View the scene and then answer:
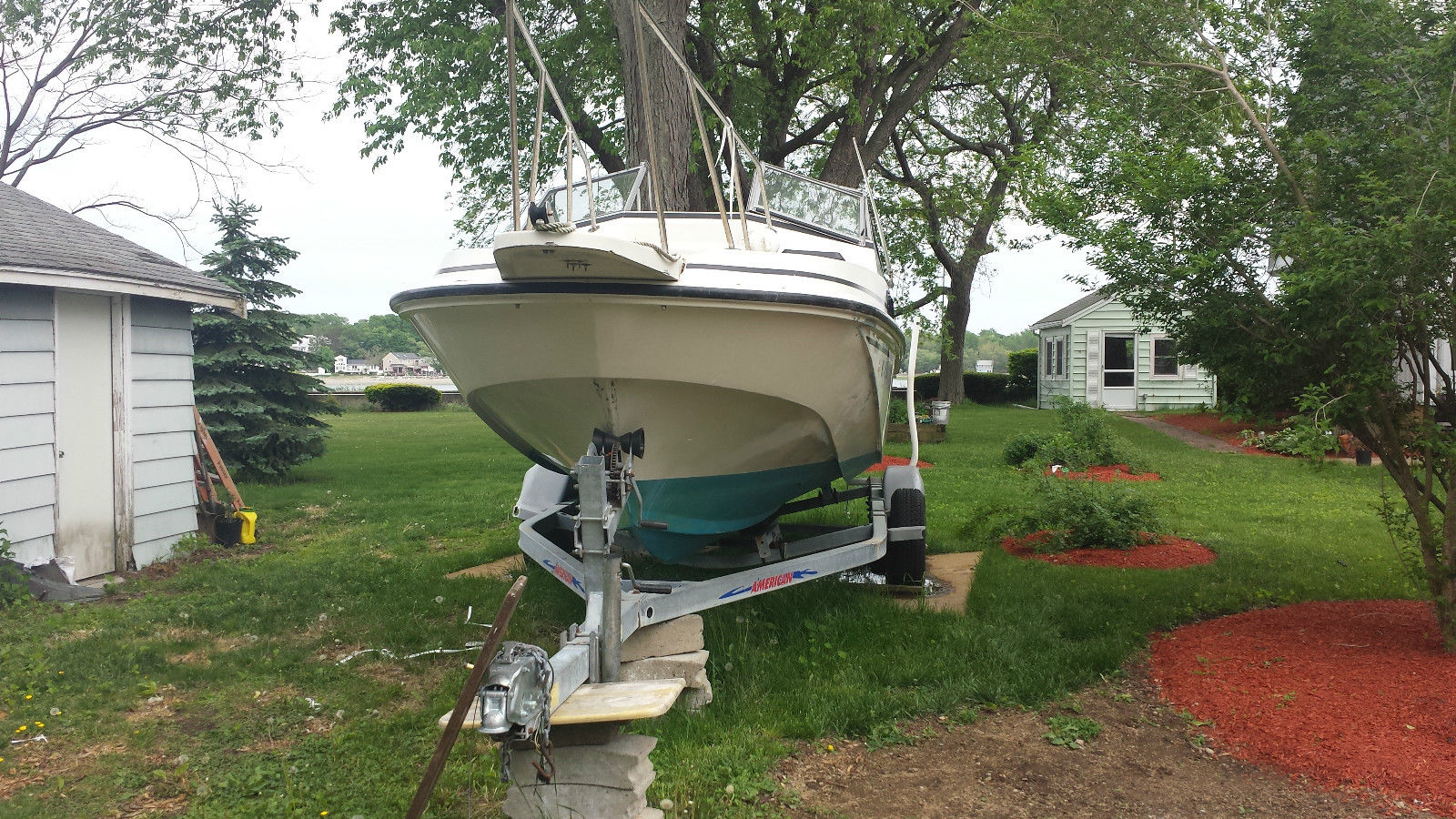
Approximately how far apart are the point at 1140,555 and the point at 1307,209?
3.50 metres

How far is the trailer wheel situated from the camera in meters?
6.15

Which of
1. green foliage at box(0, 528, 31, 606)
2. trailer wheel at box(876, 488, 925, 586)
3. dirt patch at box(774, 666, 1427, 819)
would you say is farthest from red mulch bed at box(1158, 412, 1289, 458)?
green foliage at box(0, 528, 31, 606)

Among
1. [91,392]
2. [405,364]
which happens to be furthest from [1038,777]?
[405,364]

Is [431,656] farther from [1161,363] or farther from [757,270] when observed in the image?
[1161,363]

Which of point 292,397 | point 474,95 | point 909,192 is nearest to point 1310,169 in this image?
point 474,95

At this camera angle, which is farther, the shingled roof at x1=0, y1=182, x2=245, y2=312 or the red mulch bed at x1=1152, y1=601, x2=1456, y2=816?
the shingled roof at x1=0, y1=182, x2=245, y2=312

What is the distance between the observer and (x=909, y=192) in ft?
73.7

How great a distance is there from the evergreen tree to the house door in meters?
18.5

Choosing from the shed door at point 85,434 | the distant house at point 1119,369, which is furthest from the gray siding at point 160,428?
the distant house at point 1119,369

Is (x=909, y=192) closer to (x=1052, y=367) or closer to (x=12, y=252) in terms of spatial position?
(x=1052, y=367)

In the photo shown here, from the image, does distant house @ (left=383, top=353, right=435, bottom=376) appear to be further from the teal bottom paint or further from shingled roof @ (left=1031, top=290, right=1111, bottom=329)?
the teal bottom paint

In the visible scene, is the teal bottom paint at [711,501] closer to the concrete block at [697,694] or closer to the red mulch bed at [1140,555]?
the concrete block at [697,694]

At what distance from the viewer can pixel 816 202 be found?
7012 mm

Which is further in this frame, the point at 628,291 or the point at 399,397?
the point at 399,397
